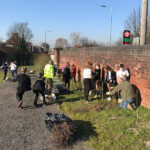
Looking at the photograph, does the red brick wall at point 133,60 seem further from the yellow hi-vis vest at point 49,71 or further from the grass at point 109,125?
the yellow hi-vis vest at point 49,71

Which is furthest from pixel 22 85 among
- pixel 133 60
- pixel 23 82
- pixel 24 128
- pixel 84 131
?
pixel 133 60

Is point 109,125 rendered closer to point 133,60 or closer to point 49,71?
point 133,60

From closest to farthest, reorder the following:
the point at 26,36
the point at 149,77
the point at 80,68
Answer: the point at 149,77
the point at 80,68
the point at 26,36

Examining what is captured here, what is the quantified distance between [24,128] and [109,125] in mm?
2449

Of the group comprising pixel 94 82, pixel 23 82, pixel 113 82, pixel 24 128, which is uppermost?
pixel 23 82

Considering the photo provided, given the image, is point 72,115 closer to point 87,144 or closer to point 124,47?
point 87,144

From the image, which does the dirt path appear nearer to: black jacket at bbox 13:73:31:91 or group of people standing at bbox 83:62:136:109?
black jacket at bbox 13:73:31:91

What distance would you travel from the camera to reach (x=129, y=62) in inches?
295

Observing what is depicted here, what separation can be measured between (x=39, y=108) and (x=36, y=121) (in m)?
1.37

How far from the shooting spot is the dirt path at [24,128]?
406cm

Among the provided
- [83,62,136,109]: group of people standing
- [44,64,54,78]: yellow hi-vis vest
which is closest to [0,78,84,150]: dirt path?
[44,64,54,78]: yellow hi-vis vest

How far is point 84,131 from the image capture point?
4684 millimetres

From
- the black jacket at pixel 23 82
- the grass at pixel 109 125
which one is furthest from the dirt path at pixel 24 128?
the black jacket at pixel 23 82

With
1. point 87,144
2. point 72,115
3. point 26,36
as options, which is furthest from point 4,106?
point 26,36
